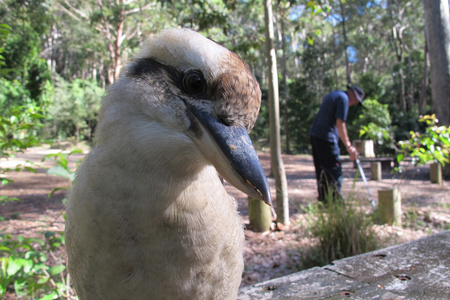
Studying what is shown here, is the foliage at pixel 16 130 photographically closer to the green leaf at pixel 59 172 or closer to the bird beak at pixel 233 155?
the green leaf at pixel 59 172

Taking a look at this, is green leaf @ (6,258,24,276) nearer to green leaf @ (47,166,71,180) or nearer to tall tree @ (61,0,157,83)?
green leaf @ (47,166,71,180)

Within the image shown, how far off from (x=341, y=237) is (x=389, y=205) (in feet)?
4.92

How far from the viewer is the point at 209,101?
111cm

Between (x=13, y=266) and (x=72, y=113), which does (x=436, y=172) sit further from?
(x=72, y=113)

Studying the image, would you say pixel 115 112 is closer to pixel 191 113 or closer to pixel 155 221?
pixel 191 113

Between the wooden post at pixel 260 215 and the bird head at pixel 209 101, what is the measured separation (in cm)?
394

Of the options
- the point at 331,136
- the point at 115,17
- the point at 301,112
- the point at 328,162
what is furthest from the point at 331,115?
the point at 301,112

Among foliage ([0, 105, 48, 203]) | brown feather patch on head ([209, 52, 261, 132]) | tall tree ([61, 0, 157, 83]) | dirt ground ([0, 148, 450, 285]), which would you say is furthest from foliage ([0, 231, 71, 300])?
tall tree ([61, 0, 157, 83])

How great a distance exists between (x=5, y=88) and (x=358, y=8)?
30.3 metres

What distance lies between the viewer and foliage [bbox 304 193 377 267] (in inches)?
150

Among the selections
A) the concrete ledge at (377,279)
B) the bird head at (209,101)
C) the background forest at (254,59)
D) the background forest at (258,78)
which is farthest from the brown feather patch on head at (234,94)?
the background forest at (254,59)

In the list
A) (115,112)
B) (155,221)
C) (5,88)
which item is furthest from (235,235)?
(5,88)

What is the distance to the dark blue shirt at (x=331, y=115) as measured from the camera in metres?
5.66

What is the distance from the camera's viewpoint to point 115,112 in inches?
46.8
